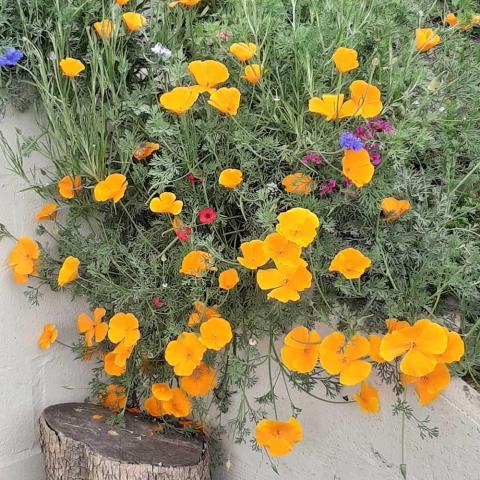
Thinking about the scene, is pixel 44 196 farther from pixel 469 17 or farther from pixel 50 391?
pixel 469 17

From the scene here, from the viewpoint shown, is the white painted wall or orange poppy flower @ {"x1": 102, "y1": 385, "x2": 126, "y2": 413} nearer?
the white painted wall

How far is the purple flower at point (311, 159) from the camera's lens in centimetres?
142

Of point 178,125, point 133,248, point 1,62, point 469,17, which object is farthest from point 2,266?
point 469,17

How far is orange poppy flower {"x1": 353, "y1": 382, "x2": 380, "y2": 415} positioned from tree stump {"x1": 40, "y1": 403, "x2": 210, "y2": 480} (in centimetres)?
56

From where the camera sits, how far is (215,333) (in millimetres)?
1444

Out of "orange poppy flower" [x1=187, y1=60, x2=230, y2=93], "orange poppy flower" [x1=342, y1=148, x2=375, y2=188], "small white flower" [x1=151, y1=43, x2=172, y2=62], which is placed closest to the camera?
Result: "orange poppy flower" [x1=342, y1=148, x2=375, y2=188]

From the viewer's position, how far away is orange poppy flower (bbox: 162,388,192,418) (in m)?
1.70

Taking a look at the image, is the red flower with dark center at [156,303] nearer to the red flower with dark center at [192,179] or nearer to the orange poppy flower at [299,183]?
the red flower with dark center at [192,179]

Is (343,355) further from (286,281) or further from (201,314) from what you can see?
(201,314)

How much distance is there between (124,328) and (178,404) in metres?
0.30

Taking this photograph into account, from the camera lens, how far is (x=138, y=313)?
165 cm

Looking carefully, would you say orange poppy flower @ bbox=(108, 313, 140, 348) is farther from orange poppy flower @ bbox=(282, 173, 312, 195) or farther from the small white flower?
the small white flower

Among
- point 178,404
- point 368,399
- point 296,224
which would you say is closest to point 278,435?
point 368,399

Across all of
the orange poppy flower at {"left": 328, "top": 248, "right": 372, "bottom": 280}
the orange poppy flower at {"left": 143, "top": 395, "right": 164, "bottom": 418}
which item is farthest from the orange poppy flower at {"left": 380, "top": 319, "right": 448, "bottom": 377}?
the orange poppy flower at {"left": 143, "top": 395, "right": 164, "bottom": 418}
